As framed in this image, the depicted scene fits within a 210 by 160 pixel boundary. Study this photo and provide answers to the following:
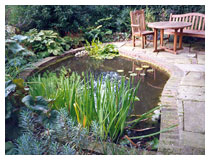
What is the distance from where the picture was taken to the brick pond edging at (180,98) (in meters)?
1.74

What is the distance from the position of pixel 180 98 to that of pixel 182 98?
0.03 metres

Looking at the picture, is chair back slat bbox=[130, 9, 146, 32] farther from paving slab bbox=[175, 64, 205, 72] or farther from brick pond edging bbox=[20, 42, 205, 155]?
paving slab bbox=[175, 64, 205, 72]

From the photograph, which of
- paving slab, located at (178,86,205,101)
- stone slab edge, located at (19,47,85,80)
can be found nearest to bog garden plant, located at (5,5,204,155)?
stone slab edge, located at (19,47,85,80)

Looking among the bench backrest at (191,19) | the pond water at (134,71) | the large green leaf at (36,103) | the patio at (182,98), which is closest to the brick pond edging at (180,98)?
the patio at (182,98)

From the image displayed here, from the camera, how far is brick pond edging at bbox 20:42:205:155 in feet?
5.72

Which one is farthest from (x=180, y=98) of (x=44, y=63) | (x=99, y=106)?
(x=44, y=63)

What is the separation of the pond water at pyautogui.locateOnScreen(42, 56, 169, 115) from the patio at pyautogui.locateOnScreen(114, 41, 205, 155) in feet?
0.55

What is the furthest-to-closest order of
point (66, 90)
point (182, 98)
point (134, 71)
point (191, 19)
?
point (191, 19) < point (134, 71) < point (182, 98) < point (66, 90)

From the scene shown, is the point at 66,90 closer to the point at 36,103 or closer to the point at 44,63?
the point at 36,103

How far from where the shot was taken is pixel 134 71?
12.6 ft

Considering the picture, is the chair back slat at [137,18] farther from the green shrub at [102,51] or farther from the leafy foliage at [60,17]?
the leafy foliage at [60,17]

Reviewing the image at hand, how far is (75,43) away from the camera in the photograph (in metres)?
5.47
